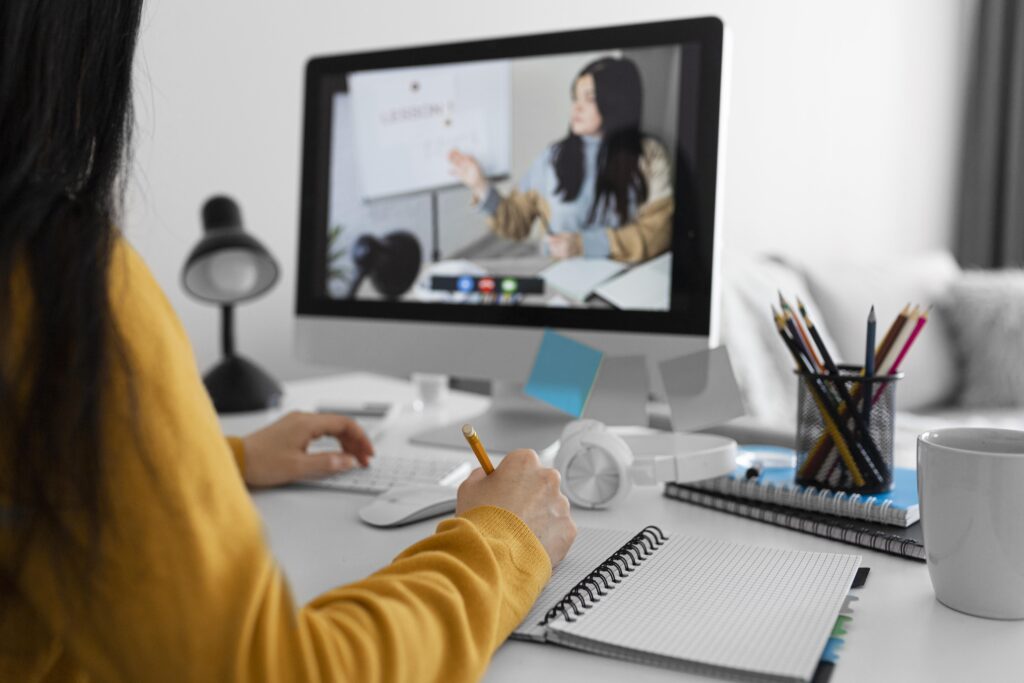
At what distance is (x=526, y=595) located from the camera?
0.58 metres

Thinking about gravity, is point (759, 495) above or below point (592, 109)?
below

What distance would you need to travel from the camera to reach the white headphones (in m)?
0.84

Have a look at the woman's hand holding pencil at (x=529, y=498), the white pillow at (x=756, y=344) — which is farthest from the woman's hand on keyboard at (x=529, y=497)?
the white pillow at (x=756, y=344)

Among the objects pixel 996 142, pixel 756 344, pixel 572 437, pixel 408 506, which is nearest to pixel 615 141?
pixel 572 437

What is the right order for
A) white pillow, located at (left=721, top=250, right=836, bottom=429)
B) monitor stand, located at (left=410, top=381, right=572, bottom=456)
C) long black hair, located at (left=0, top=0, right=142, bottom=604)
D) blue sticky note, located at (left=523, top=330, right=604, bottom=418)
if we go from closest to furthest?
1. long black hair, located at (left=0, top=0, right=142, bottom=604)
2. blue sticky note, located at (left=523, top=330, right=604, bottom=418)
3. monitor stand, located at (left=410, top=381, right=572, bottom=456)
4. white pillow, located at (left=721, top=250, right=836, bottom=429)

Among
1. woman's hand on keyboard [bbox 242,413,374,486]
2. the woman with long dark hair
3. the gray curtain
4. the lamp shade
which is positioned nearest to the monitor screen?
the lamp shade

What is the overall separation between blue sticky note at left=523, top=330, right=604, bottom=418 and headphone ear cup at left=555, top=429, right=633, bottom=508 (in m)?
0.11

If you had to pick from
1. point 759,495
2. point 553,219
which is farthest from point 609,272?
point 759,495

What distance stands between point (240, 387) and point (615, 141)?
2.21ft

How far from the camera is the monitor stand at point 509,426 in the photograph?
108 centimetres

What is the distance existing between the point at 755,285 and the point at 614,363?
1.21 meters

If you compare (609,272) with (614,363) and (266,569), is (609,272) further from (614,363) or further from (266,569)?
(266,569)

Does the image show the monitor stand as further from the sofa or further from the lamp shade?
the sofa

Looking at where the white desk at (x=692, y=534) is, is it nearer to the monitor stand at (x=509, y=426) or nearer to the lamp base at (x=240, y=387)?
the monitor stand at (x=509, y=426)
